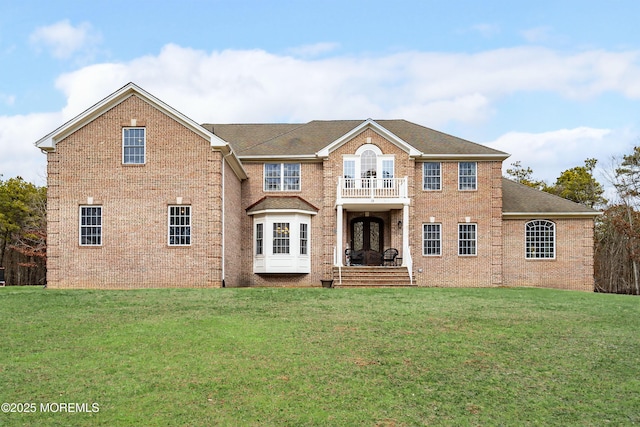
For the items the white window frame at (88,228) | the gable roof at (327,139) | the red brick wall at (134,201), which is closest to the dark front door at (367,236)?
the gable roof at (327,139)

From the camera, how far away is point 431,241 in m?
27.0

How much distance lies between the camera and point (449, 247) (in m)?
26.9

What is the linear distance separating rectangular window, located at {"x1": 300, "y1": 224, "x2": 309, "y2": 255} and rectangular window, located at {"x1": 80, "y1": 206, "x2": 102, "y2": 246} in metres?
8.34

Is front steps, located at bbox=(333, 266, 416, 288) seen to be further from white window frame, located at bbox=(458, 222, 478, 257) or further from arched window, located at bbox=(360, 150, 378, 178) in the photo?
arched window, located at bbox=(360, 150, 378, 178)

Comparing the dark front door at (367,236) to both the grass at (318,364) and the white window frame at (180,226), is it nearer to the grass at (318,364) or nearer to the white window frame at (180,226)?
the white window frame at (180,226)

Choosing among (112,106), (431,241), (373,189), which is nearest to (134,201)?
(112,106)

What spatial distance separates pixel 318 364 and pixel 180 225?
1360 centimetres

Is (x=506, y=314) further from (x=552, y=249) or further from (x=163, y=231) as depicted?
(x=552, y=249)

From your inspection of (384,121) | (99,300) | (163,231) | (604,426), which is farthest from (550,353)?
(384,121)

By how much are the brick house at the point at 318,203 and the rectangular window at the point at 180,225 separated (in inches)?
2.0

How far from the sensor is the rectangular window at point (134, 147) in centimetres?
2228

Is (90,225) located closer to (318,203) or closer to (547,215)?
(318,203)

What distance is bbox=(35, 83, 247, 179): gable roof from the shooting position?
21938 millimetres

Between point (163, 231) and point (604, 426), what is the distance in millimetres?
17306
